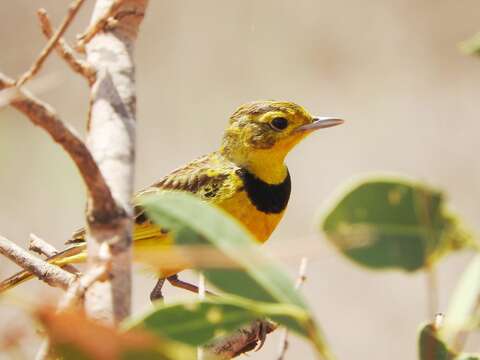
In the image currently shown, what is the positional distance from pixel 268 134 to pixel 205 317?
209 centimetres

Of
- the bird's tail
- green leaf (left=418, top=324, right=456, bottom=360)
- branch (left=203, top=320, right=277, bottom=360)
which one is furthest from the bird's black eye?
green leaf (left=418, top=324, right=456, bottom=360)

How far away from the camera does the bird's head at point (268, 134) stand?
258 cm

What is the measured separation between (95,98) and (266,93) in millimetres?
4700

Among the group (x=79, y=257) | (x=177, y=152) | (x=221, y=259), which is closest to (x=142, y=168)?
(x=177, y=152)

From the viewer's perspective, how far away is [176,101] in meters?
Result: 5.53

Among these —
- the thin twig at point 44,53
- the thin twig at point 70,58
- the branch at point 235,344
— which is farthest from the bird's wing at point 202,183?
the thin twig at point 44,53

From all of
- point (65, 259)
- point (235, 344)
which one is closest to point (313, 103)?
point (65, 259)

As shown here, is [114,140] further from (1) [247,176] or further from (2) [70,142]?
(1) [247,176]

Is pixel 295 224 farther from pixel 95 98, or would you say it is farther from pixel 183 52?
pixel 95 98

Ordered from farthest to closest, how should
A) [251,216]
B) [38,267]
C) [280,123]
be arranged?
[280,123], [251,216], [38,267]

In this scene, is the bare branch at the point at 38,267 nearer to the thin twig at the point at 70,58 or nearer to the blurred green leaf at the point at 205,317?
the thin twig at the point at 70,58

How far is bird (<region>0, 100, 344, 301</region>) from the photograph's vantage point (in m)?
2.32

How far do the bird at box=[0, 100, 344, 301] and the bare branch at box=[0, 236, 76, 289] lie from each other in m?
0.65

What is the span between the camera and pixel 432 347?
55 cm
